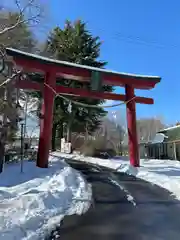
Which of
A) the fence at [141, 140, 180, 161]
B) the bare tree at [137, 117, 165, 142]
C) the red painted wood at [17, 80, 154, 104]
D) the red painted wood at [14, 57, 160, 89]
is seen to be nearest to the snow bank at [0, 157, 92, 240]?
the red painted wood at [14, 57, 160, 89]

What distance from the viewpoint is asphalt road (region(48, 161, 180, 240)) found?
534 cm

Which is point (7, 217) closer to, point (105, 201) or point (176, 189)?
point (105, 201)

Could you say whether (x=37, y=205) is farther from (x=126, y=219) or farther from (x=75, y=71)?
(x=75, y=71)

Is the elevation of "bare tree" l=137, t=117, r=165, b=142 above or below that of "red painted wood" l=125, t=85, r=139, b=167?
above

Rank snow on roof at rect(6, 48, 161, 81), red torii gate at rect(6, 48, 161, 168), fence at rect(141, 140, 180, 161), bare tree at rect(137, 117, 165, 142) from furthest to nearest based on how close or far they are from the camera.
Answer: bare tree at rect(137, 117, 165, 142) → fence at rect(141, 140, 180, 161) → red torii gate at rect(6, 48, 161, 168) → snow on roof at rect(6, 48, 161, 81)

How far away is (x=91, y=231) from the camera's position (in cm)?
556

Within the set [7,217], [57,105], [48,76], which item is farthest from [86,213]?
[57,105]

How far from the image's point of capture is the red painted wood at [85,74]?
615 inches

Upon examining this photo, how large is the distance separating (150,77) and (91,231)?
13996 mm

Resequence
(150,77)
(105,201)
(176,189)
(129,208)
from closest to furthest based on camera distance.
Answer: (129,208) → (105,201) → (176,189) → (150,77)

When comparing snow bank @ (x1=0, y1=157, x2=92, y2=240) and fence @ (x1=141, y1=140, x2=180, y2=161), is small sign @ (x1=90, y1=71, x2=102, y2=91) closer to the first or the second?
snow bank @ (x1=0, y1=157, x2=92, y2=240)

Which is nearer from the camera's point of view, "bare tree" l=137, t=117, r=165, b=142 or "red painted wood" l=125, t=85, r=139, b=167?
"red painted wood" l=125, t=85, r=139, b=167

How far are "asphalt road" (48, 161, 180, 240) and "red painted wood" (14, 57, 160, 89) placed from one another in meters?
8.40

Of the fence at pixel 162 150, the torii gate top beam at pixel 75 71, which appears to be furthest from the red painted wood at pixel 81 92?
the fence at pixel 162 150
